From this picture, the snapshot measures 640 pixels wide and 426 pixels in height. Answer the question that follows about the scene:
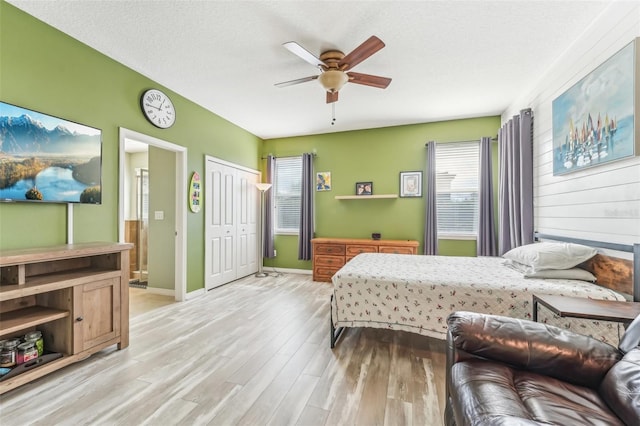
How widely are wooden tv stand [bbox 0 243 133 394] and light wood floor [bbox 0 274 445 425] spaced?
0.13 m

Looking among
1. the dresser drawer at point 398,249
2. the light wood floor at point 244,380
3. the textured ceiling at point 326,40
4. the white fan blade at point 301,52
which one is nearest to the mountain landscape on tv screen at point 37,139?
the textured ceiling at point 326,40

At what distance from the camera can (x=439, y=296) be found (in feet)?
7.34

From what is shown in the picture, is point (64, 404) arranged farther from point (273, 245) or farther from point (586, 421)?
point (273, 245)

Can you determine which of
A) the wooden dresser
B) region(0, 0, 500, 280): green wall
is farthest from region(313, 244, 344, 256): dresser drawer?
region(0, 0, 500, 280): green wall

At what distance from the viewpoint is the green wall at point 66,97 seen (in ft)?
6.94

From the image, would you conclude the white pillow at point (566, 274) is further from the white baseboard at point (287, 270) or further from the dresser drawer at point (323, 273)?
the white baseboard at point (287, 270)

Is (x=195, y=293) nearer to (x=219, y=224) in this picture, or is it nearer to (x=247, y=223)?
(x=219, y=224)

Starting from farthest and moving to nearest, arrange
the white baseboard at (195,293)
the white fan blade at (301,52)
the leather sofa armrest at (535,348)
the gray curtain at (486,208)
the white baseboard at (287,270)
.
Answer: the white baseboard at (287,270), the gray curtain at (486,208), the white baseboard at (195,293), the white fan blade at (301,52), the leather sofa armrest at (535,348)

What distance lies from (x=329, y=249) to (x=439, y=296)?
2.77 meters

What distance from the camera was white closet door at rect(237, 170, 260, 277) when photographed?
16.7 feet

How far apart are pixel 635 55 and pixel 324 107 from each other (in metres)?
3.11

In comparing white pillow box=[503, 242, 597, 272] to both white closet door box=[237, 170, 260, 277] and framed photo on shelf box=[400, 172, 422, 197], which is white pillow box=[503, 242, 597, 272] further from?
white closet door box=[237, 170, 260, 277]

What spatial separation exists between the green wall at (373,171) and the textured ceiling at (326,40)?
37.6 inches

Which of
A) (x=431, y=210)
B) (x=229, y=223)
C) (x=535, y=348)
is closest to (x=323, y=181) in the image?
(x=229, y=223)
